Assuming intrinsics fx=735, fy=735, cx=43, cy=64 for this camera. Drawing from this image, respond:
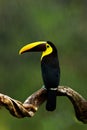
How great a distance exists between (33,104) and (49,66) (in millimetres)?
407

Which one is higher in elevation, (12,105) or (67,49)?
(12,105)

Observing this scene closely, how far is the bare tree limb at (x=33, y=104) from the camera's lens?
2858mm

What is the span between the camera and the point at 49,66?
3.40m

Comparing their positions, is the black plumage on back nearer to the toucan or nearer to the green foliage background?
the toucan

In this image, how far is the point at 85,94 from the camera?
6.50 m

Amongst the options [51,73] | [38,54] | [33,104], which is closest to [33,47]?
[51,73]

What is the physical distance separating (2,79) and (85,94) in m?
0.87

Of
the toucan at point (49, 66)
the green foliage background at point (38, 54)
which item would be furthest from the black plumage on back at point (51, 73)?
the green foliage background at point (38, 54)

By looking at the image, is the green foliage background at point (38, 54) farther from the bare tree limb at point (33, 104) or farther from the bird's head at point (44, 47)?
the bare tree limb at point (33, 104)

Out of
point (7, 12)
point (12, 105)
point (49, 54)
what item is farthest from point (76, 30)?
point (12, 105)

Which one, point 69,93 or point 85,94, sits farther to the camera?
point 85,94

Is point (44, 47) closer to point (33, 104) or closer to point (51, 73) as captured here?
point (51, 73)

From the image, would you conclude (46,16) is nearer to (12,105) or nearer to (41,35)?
(41,35)

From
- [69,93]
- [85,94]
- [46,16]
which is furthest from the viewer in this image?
[46,16]
